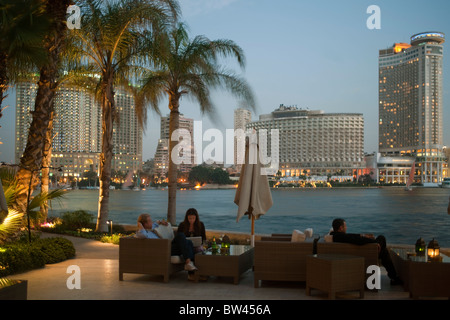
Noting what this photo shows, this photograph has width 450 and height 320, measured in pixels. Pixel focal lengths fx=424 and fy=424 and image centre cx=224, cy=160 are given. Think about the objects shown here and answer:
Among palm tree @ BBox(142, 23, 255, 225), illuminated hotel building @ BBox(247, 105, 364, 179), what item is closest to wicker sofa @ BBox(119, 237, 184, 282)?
palm tree @ BBox(142, 23, 255, 225)

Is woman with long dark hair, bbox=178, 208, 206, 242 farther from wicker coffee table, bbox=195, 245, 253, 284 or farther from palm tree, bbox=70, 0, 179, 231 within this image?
palm tree, bbox=70, 0, 179, 231

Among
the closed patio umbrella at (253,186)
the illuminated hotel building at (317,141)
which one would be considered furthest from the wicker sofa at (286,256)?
the illuminated hotel building at (317,141)

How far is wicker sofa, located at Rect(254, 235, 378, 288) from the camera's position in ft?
16.4

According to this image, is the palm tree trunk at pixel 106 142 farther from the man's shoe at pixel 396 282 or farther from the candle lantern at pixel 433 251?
the candle lantern at pixel 433 251

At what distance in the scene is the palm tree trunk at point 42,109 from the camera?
6.97m

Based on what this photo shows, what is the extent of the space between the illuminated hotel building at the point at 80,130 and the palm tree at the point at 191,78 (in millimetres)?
1337

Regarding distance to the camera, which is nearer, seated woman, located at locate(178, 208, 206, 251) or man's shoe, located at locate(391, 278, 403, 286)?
man's shoe, located at locate(391, 278, 403, 286)

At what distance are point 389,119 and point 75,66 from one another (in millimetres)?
182622

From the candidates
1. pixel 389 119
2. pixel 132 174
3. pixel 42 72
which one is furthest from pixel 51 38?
pixel 389 119

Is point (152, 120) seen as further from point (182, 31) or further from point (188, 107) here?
point (182, 31)

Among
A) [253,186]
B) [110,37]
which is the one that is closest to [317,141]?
[110,37]

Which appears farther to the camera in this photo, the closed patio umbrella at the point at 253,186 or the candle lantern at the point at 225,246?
the closed patio umbrella at the point at 253,186

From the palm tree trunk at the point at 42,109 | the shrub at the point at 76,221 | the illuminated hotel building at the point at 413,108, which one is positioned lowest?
the shrub at the point at 76,221

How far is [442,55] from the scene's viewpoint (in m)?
154
